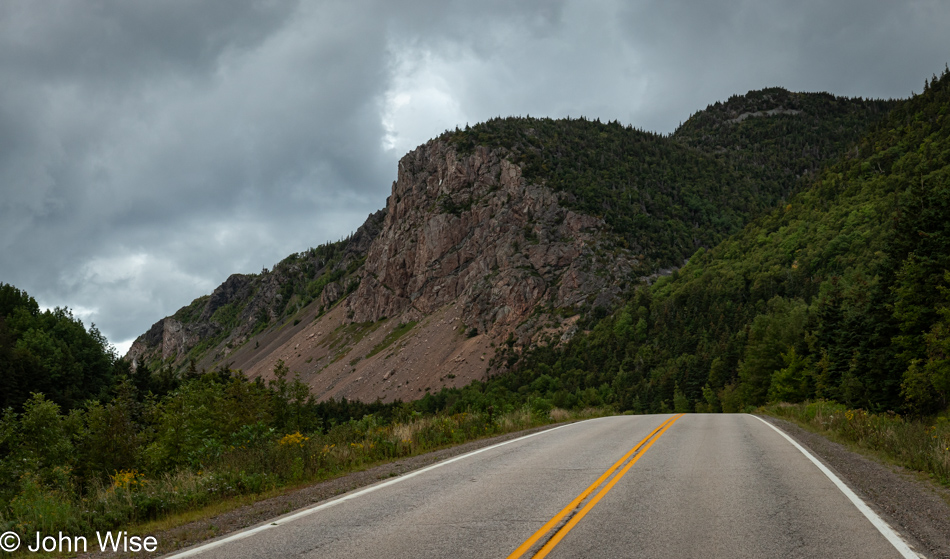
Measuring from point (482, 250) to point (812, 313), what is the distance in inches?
4126

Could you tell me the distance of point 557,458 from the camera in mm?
11461

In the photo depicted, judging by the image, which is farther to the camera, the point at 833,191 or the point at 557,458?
the point at 833,191

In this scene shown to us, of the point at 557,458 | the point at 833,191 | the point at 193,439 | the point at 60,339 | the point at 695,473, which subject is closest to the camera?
the point at 695,473

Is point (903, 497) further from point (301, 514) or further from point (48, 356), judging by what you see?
point (48, 356)

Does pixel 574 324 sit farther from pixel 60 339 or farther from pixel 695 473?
pixel 695 473

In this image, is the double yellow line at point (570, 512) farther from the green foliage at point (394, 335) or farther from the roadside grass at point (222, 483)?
the green foliage at point (394, 335)

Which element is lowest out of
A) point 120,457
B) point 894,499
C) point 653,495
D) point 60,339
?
point 894,499

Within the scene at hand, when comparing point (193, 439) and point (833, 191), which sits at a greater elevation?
point (833, 191)

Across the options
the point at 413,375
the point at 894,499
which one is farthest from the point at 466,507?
the point at 413,375

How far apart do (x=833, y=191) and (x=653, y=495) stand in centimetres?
16548

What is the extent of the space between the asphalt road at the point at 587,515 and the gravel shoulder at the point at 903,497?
1.04ft

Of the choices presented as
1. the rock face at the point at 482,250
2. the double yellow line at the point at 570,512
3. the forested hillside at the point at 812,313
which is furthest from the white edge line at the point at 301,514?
the rock face at the point at 482,250

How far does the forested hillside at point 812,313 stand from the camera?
30.1 metres

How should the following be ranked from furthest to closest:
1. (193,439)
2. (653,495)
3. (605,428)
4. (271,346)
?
(271,346) → (605,428) → (193,439) → (653,495)
